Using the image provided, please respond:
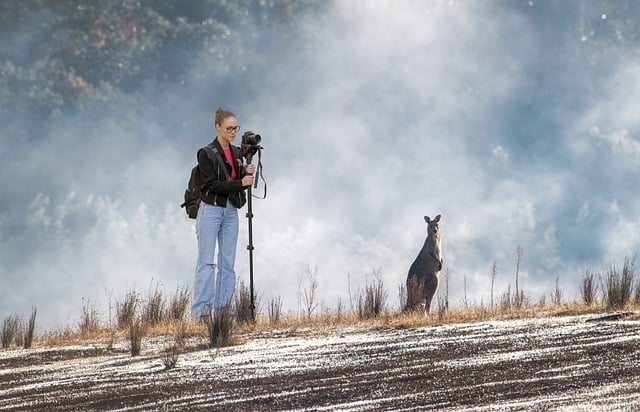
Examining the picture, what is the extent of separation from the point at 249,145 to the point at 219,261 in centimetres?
130

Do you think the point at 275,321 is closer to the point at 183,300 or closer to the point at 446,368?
the point at 183,300

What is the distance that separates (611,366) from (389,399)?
1.47m

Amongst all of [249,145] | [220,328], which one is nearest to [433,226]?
[249,145]

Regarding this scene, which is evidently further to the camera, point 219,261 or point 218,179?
point 219,261

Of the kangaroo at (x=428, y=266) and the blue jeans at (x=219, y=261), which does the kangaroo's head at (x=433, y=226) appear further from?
the blue jeans at (x=219, y=261)

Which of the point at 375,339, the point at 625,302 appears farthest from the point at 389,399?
the point at 625,302

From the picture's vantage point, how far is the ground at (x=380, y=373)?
17.8ft

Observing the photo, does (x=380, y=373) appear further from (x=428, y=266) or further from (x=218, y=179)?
(x=428, y=266)

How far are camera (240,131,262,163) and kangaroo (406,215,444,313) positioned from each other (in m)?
2.50

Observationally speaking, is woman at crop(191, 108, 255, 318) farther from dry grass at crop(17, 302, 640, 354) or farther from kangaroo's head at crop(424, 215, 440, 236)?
kangaroo's head at crop(424, 215, 440, 236)

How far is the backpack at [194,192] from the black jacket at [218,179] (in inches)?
3.6

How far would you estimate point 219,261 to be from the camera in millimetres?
10898

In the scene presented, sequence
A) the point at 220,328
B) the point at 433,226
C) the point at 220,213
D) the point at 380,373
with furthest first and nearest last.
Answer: the point at 433,226 < the point at 220,213 < the point at 220,328 < the point at 380,373

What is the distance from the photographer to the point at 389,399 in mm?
5508
